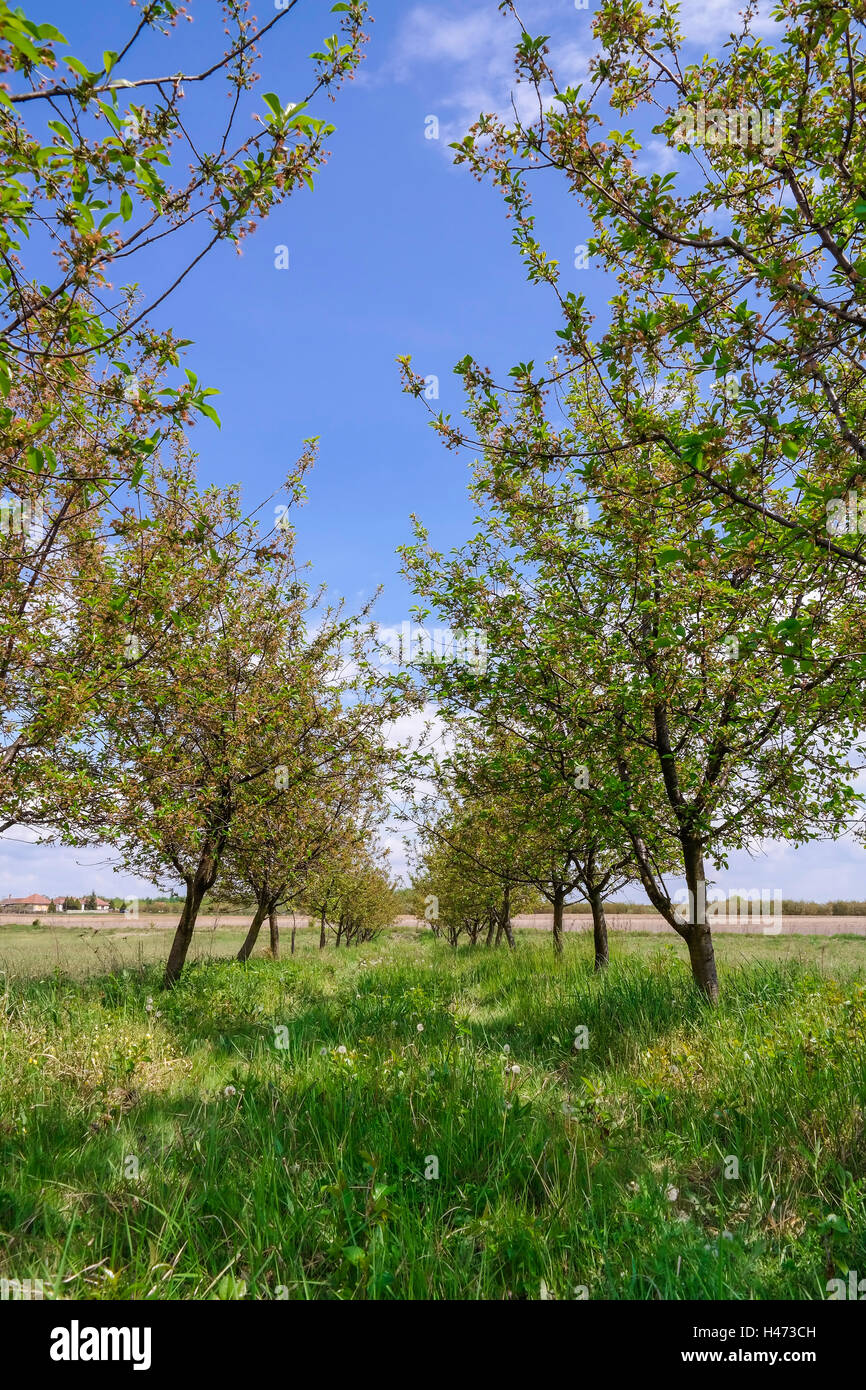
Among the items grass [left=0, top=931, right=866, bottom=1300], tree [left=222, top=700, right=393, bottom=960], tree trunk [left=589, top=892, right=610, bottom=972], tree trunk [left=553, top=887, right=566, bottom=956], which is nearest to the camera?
grass [left=0, top=931, right=866, bottom=1300]

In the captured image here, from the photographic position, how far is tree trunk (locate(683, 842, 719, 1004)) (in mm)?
8617

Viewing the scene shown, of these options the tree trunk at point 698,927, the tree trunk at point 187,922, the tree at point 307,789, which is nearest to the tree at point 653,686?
the tree trunk at point 698,927

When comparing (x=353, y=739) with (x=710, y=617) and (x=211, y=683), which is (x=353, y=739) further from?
(x=710, y=617)

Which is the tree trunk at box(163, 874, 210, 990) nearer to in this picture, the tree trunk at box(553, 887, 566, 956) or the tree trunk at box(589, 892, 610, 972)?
the tree trunk at box(589, 892, 610, 972)

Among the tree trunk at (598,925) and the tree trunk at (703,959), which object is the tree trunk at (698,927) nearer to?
the tree trunk at (703,959)

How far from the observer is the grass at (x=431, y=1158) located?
3.25m

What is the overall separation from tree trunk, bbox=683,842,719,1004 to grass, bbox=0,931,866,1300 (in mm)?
926

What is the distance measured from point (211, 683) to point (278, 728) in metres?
1.39

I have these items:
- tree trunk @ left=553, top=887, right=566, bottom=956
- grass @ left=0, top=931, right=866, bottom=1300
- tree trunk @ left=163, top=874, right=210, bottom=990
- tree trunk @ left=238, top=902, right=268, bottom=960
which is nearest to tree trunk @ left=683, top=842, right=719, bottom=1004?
grass @ left=0, top=931, right=866, bottom=1300

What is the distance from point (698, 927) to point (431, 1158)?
19.0ft

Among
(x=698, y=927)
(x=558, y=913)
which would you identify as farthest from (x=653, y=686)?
(x=558, y=913)

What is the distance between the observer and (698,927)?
28.3 ft

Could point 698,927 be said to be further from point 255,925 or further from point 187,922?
point 255,925

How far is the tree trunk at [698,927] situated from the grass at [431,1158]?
93cm
